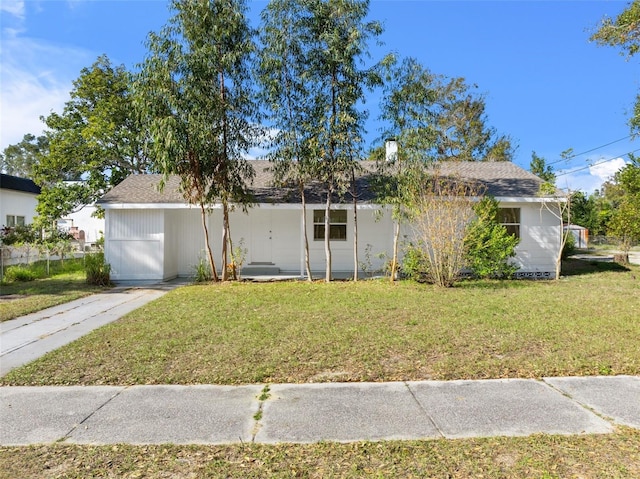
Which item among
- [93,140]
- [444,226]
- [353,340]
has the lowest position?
[353,340]

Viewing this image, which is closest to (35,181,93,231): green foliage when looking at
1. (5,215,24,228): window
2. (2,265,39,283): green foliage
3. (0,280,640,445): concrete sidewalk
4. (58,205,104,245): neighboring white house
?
(5,215,24,228): window

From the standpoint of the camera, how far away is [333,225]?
47.4 ft

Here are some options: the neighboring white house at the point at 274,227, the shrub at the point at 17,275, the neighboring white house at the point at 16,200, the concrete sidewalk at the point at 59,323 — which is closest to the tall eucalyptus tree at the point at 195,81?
the neighboring white house at the point at 274,227

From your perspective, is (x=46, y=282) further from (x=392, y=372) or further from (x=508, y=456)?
(x=508, y=456)

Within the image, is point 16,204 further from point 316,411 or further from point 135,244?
point 316,411

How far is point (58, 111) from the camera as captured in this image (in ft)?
66.3

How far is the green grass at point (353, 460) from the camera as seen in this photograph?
8.09 feet

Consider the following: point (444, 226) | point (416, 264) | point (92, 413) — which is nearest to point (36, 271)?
point (416, 264)

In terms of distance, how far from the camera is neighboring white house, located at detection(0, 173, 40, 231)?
70.3ft

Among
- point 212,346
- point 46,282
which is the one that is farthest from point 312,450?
point 46,282

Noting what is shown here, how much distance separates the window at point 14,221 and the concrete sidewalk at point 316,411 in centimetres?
2266

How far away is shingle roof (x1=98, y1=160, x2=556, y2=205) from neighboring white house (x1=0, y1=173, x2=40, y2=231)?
1102 cm

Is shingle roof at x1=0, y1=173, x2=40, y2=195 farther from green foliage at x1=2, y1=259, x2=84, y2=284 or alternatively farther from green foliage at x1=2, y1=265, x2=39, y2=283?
green foliage at x1=2, y1=265, x2=39, y2=283

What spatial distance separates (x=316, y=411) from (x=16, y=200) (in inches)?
1013
